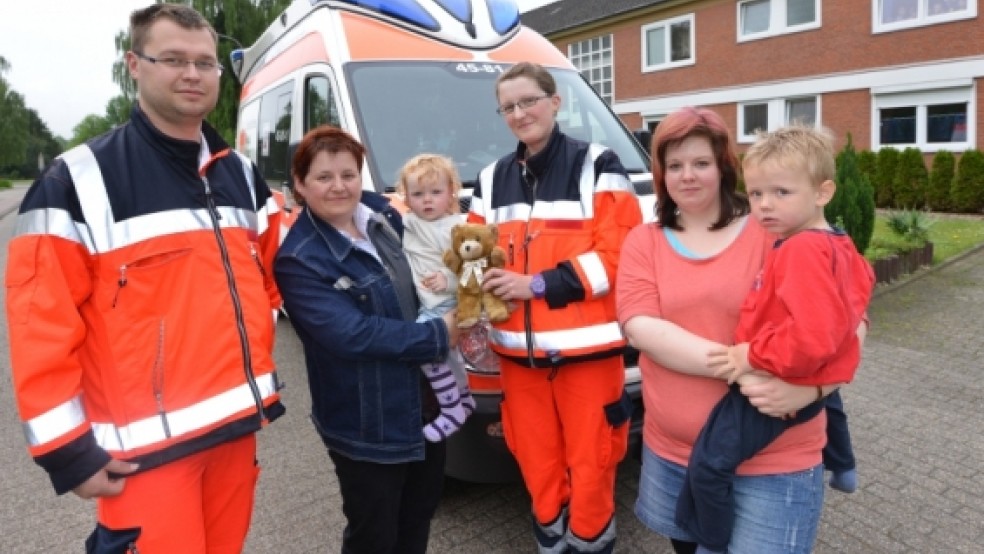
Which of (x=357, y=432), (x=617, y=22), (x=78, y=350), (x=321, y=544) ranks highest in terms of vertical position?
(x=617, y=22)

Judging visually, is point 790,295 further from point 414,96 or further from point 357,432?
point 414,96

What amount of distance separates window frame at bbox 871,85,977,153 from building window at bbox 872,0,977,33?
67.3 inches

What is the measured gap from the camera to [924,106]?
18.8m

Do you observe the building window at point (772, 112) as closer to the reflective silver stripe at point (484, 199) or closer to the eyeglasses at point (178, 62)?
the reflective silver stripe at point (484, 199)

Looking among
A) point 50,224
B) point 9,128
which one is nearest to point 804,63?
point 50,224

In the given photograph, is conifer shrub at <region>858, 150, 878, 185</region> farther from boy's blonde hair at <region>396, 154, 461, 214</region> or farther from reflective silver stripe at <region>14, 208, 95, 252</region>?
reflective silver stripe at <region>14, 208, 95, 252</region>

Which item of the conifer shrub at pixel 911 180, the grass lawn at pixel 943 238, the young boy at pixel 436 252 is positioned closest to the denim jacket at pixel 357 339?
the young boy at pixel 436 252

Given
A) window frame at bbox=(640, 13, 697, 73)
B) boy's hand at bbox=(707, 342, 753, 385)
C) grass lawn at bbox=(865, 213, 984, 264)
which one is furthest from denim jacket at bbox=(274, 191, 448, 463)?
window frame at bbox=(640, 13, 697, 73)

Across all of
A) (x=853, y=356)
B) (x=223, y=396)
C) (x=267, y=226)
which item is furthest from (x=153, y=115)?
(x=853, y=356)

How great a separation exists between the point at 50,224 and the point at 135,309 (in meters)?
0.31

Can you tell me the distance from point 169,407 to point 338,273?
67 centimetres

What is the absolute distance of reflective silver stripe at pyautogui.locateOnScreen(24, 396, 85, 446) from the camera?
1.87 metres

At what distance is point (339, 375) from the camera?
8.19ft

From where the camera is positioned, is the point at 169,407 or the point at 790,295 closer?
the point at 790,295
